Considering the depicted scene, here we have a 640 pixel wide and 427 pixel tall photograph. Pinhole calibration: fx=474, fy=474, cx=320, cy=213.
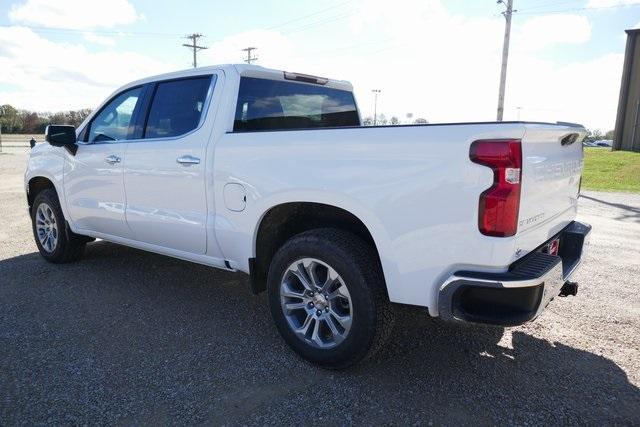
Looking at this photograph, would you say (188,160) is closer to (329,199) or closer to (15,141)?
(329,199)

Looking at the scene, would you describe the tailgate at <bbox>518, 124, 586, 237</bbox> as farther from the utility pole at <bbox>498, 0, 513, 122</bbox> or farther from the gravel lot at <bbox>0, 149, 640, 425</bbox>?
the utility pole at <bbox>498, 0, 513, 122</bbox>

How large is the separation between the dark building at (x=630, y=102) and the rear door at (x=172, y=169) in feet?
120

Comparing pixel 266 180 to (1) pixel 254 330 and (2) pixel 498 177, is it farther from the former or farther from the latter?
(2) pixel 498 177

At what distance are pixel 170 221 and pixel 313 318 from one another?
145 centimetres

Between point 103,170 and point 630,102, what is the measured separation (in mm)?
38192

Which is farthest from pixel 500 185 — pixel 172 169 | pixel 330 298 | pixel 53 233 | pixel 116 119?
pixel 53 233

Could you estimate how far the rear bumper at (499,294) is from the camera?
2.24 metres

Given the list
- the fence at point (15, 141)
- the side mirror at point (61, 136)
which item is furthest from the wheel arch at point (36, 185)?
the fence at point (15, 141)

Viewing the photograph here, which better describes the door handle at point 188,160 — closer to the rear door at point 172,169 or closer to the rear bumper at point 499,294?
the rear door at point 172,169

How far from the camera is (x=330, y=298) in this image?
9.43 feet

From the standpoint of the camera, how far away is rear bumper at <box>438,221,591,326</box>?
224 centimetres

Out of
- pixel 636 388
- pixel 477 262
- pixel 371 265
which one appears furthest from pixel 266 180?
pixel 636 388

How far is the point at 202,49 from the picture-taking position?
44219 millimetres

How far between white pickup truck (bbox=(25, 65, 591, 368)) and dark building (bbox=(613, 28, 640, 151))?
3543 cm
